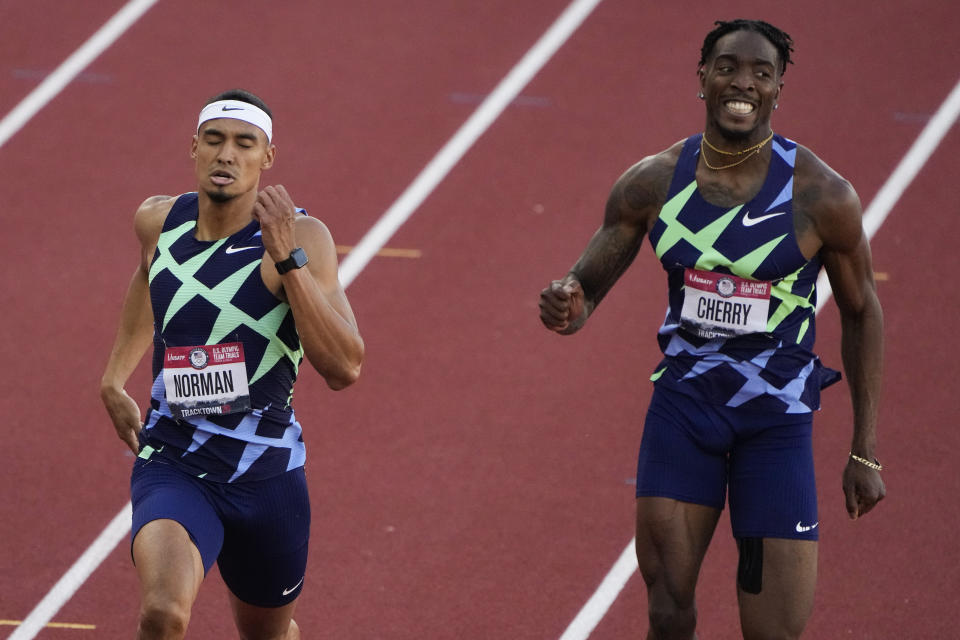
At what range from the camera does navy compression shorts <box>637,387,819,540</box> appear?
4.02 metres

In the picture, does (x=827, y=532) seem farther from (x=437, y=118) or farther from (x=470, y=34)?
(x=470, y=34)

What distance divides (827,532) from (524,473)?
48.9 inches

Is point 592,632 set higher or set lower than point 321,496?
higher

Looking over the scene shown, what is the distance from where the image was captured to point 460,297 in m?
7.23

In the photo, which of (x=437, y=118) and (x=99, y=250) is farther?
(x=437, y=118)

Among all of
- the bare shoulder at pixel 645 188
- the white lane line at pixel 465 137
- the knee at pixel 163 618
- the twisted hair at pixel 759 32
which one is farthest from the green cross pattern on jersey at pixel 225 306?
the white lane line at pixel 465 137

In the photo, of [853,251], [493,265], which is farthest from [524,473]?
[853,251]

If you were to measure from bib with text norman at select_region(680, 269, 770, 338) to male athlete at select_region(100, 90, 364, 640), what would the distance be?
3.10ft

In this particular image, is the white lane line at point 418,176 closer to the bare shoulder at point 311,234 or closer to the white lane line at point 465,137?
the white lane line at point 465,137

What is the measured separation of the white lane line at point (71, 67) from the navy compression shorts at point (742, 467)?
18.6 ft

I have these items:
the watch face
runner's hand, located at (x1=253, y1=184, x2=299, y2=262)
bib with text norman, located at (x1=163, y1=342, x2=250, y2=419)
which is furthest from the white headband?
bib with text norman, located at (x1=163, y1=342, x2=250, y2=419)

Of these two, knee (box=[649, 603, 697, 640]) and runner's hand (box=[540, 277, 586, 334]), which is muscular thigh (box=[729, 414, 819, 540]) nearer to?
knee (box=[649, 603, 697, 640])

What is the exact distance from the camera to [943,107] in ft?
28.4

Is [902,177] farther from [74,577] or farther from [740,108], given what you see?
[74,577]
